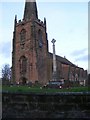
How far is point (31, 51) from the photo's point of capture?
55.8m

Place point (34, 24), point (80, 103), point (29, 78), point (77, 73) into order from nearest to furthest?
point (80, 103), point (29, 78), point (34, 24), point (77, 73)

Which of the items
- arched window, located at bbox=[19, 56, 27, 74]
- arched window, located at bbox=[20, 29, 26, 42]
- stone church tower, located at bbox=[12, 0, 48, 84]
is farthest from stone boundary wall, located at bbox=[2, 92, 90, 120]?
arched window, located at bbox=[20, 29, 26, 42]

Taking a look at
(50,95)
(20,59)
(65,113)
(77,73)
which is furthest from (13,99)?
(77,73)

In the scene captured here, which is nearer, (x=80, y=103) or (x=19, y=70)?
(x=80, y=103)

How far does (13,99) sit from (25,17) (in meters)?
45.2

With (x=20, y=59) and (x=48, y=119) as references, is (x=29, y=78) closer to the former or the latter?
(x=20, y=59)

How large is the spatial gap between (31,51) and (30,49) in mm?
559

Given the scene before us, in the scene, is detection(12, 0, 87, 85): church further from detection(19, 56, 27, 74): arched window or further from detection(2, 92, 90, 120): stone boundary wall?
detection(2, 92, 90, 120): stone boundary wall

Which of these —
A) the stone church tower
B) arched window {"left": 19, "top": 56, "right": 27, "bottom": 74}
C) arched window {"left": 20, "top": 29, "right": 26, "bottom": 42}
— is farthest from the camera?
arched window {"left": 20, "top": 29, "right": 26, "bottom": 42}

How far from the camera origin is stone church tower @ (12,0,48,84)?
179 feet

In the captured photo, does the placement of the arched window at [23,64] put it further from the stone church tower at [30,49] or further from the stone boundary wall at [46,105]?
the stone boundary wall at [46,105]

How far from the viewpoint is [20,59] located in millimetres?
57562

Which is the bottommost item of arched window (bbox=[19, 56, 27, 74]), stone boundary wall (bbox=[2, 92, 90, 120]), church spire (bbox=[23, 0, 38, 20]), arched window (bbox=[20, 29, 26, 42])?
stone boundary wall (bbox=[2, 92, 90, 120])

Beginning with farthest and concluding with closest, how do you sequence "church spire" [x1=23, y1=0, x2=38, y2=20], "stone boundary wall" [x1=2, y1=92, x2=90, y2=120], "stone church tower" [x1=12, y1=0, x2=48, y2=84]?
"church spire" [x1=23, y1=0, x2=38, y2=20], "stone church tower" [x1=12, y1=0, x2=48, y2=84], "stone boundary wall" [x1=2, y1=92, x2=90, y2=120]
